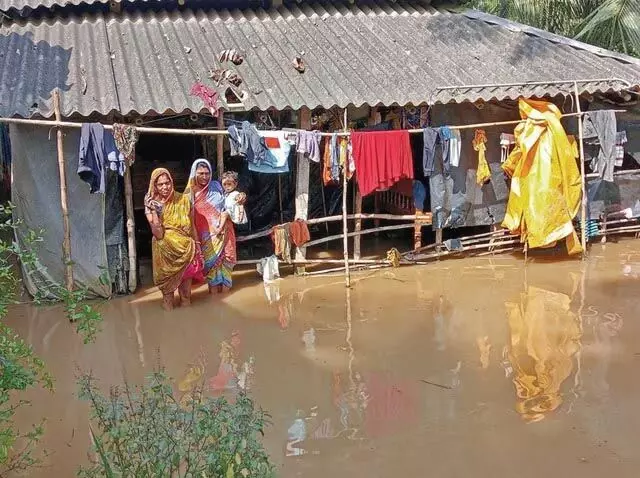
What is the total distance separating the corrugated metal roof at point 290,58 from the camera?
7738 mm

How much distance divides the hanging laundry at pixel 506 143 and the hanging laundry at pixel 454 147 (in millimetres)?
736

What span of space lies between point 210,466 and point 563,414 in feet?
9.27

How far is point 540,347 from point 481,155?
10.8 feet

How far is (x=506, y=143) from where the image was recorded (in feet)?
28.4

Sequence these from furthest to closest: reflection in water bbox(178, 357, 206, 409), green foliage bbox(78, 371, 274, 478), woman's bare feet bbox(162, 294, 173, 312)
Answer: woman's bare feet bbox(162, 294, 173, 312)
reflection in water bbox(178, 357, 206, 409)
green foliage bbox(78, 371, 274, 478)

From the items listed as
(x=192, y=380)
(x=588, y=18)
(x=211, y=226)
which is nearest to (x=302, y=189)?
(x=211, y=226)

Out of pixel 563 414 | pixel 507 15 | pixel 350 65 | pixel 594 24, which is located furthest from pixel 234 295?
pixel 507 15

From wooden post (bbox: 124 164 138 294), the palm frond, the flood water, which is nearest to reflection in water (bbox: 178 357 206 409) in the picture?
the flood water

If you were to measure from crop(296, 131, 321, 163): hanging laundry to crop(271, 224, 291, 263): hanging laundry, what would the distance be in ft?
2.97

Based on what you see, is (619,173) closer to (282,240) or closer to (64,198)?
(282,240)

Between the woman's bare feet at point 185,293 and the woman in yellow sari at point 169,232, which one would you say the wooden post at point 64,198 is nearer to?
the woman in yellow sari at point 169,232

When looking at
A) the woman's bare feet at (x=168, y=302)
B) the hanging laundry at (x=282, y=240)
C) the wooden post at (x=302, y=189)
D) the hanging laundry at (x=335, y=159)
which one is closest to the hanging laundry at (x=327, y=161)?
the hanging laundry at (x=335, y=159)

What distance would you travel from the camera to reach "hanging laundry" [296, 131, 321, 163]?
7.75 metres

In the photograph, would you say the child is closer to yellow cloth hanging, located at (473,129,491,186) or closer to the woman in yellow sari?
the woman in yellow sari
